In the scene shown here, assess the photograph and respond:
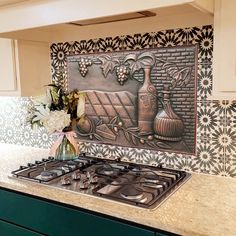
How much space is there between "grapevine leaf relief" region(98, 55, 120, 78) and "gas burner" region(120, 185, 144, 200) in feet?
2.70

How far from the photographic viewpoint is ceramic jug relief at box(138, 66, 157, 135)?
1840 mm

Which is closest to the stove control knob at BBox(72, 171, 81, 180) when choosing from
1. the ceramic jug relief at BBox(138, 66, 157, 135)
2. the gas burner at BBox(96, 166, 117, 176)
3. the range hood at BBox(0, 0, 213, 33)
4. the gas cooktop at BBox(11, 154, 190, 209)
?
the gas cooktop at BBox(11, 154, 190, 209)

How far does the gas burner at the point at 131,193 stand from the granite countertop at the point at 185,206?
0.23 feet

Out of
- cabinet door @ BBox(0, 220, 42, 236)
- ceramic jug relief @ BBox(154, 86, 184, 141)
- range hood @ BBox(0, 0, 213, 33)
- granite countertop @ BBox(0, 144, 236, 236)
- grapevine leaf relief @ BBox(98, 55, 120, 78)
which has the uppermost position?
range hood @ BBox(0, 0, 213, 33)

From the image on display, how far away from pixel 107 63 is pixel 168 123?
572mm

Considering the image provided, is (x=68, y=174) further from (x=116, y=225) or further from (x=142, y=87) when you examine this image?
(x=142, y=87)

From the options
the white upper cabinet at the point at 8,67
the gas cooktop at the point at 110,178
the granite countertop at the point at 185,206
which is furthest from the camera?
the white upper cabinet at the point at 8,67

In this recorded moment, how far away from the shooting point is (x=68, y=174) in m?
1.73

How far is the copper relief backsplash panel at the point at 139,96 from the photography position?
1.74m

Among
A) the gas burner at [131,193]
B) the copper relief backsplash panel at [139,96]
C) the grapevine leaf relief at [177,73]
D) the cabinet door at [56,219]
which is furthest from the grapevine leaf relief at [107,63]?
the cabinet door at [56,219]

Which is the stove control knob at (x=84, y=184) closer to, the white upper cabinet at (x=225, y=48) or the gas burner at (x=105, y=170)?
the gas burner at (x=105, y=170)

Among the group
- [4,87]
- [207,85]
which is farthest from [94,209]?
[4,87]

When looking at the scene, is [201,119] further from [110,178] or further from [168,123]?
[110,178]

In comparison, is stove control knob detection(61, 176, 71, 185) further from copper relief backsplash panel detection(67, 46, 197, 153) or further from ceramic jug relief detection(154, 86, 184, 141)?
ceramic jug relief detection(154, 86, 184, 141)
